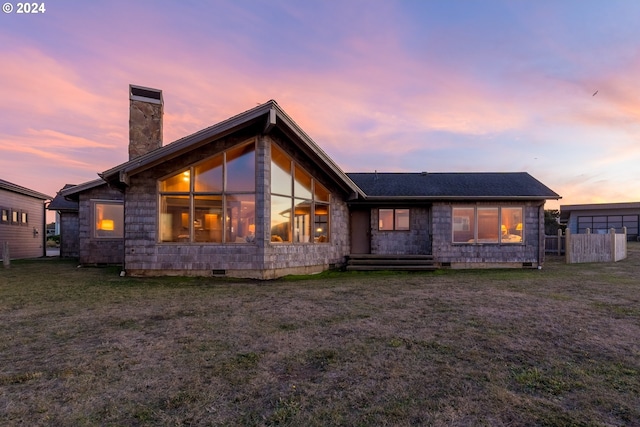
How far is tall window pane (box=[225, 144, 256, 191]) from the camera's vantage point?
9438 mm

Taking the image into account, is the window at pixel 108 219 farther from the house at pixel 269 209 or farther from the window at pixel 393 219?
the window at pixel 393 219

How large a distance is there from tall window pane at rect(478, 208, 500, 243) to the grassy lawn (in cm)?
603

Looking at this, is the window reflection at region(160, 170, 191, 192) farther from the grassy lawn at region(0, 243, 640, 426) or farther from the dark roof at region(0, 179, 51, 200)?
the dark roof at region(0, 179, 51, 200)

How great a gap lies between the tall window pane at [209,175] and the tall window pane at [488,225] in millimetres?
10383

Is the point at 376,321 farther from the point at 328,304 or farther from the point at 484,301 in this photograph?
the point at 484,301

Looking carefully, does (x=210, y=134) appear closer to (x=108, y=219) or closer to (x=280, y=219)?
(x=280, y=219)

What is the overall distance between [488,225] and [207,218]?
11.0m

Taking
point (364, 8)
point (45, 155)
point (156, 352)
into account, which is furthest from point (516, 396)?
point (45, 155)

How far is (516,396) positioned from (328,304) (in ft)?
13.0

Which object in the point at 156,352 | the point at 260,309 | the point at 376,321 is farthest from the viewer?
the point at 260,309

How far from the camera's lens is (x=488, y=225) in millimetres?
13188

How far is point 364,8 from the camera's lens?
1159 centimetres

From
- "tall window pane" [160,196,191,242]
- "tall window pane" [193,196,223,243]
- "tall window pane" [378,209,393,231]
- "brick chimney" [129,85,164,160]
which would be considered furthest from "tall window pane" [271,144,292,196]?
"brick chimney" [129,85,164,160]

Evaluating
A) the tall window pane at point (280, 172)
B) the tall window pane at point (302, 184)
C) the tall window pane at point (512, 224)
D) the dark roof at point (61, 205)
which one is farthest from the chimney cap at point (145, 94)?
the tall window pane at point (512, 224)
